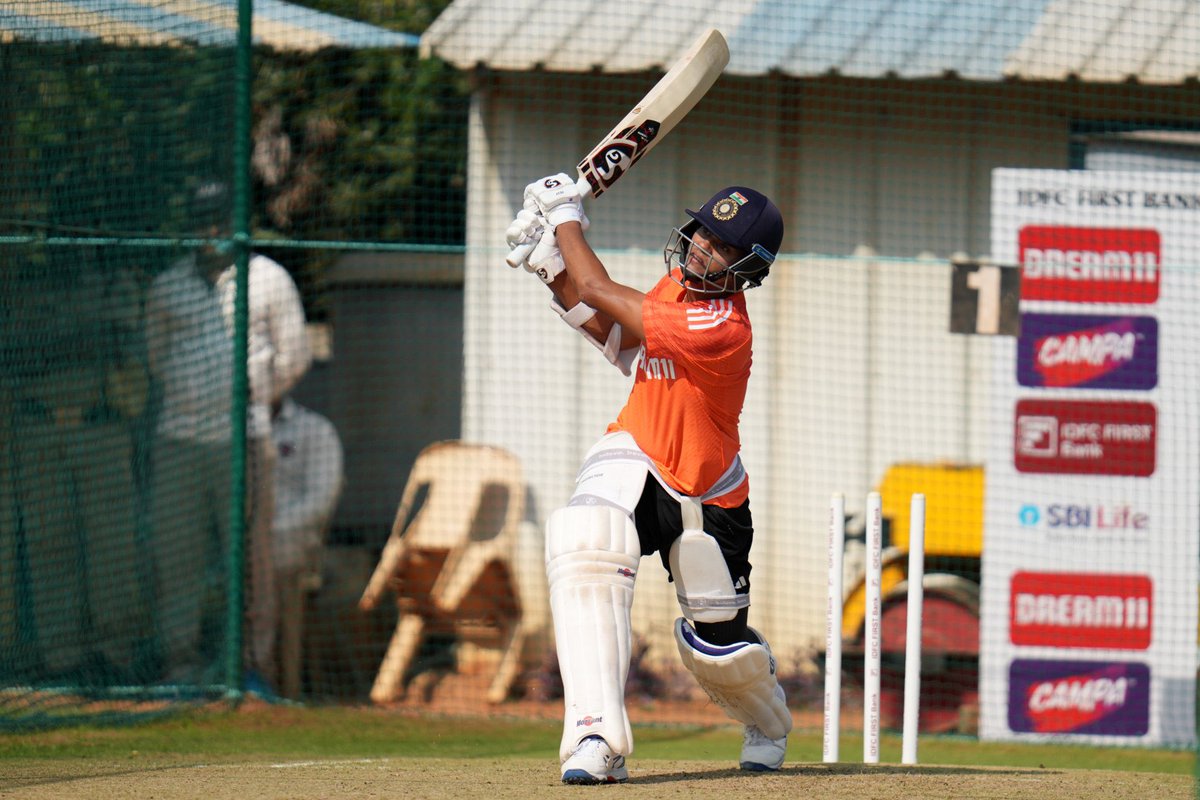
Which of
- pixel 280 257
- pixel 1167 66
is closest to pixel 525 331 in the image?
pixel 280 257

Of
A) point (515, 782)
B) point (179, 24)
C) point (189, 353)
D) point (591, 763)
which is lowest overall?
point (515, 782)

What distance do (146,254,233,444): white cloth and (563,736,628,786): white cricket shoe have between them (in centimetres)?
363

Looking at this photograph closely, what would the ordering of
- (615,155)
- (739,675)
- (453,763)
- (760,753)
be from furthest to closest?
(453,763), (760,753), (615,155), (739,675)

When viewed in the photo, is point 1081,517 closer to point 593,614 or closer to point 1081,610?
point 1081,610

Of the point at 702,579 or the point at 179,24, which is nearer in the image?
the point at 702,579

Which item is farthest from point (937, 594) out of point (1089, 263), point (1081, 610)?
point (1089, 263)

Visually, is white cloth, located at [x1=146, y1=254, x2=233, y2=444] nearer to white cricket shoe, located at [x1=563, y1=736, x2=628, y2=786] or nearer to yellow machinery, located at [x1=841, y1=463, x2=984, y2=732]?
yellow machinery, located at [x1=841, y1=463, x2=984, y2=732]

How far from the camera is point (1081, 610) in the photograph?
307 inches

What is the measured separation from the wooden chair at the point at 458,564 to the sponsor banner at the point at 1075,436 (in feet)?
8.66

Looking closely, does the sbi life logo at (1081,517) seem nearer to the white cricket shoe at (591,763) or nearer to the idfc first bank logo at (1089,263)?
the idfc first bank logo at (1089,263)

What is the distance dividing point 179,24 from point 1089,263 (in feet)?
14.1

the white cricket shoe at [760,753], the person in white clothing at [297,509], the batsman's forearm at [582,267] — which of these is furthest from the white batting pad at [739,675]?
the person in white clothing at [297,509]

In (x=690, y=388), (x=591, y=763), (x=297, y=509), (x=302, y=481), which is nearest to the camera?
(x=591, y=763)

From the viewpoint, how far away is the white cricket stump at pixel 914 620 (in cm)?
573
